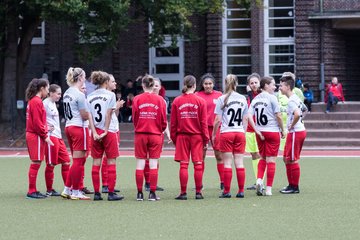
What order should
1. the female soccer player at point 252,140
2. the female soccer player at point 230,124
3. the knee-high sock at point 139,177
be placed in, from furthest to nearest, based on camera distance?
the female soccer player at point 252,140
the female soccer player at point 230,124
the knee-high sock at point 139,177

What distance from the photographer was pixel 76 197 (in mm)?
18234

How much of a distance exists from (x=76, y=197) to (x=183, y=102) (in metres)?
2.20

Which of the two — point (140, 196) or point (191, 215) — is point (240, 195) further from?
point (191, 215)

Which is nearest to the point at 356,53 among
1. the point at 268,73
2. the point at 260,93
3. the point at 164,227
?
the point at 268,73

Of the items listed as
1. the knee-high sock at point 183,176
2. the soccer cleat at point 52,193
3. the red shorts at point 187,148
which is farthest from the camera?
the soccer cleat at point 52,193

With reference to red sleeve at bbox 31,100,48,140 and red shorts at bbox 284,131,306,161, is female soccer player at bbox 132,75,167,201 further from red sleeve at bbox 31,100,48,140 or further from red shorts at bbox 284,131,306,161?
red shorts at bbox 284,131,306,161

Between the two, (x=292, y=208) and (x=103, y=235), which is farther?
(x=292, y=208)

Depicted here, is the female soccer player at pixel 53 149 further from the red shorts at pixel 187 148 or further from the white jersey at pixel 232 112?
the white jersey at pixel 232 112

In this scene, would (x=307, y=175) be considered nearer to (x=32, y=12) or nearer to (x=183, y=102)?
(x=183, y=102)

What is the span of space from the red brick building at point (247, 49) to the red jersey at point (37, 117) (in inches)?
936

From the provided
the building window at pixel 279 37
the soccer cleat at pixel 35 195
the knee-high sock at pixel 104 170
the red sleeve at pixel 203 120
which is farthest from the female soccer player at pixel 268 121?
the building window at pixel 279 37

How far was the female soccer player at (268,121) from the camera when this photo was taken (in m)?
18.6

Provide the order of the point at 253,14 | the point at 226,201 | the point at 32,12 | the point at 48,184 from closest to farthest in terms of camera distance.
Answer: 1. the point at 226,201
2. the point at 48,184
3. the point at 32,12
4. the point at 253,14

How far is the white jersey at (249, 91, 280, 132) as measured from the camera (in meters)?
18.6
